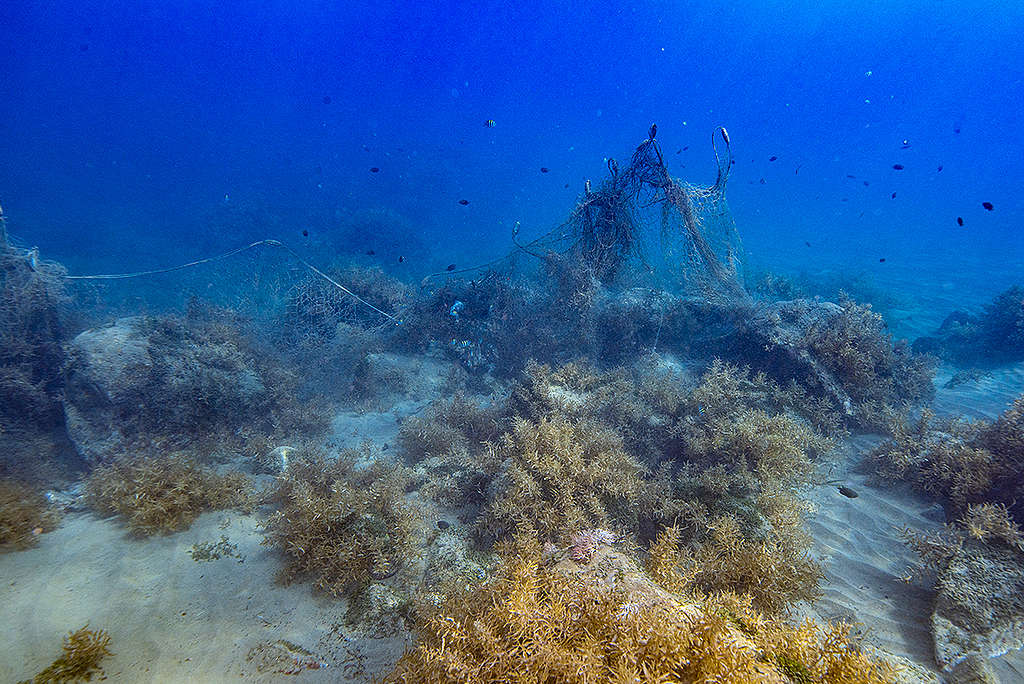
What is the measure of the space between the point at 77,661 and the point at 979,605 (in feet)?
22.8

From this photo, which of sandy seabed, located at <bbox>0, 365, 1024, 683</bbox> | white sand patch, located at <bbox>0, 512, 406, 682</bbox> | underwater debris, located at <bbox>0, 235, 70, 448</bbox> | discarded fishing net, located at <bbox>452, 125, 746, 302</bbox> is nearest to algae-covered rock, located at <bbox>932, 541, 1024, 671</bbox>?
sandy seabed, located at <bbox>0, 365, 1024, 683</bbox>

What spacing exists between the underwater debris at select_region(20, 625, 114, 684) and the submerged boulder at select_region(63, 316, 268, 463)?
369 centimetres

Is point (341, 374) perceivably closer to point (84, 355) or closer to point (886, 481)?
point (84, 355)

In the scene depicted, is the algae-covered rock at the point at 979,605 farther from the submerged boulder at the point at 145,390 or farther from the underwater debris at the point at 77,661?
the submerged boulder at the point at 145,390

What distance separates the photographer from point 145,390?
6172mm

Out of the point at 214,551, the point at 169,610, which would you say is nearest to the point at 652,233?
the point at 214,551

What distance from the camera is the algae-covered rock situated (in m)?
3.12

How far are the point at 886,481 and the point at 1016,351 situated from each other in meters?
9.58

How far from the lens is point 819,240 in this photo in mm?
47625

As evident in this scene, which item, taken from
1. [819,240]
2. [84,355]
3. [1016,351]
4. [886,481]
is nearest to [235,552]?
[84,355]

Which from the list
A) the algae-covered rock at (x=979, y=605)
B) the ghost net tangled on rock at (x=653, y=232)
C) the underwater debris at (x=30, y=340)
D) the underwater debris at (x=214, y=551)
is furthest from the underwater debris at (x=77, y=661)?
the ghost net tangled on rock at (x=653, y=232)

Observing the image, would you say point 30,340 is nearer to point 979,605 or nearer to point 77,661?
point 77,661

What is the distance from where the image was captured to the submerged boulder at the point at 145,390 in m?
5.97

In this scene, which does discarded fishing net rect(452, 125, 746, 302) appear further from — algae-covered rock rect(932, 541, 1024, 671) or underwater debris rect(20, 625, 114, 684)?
underwater debris rect(20, 625, 114, 684)
